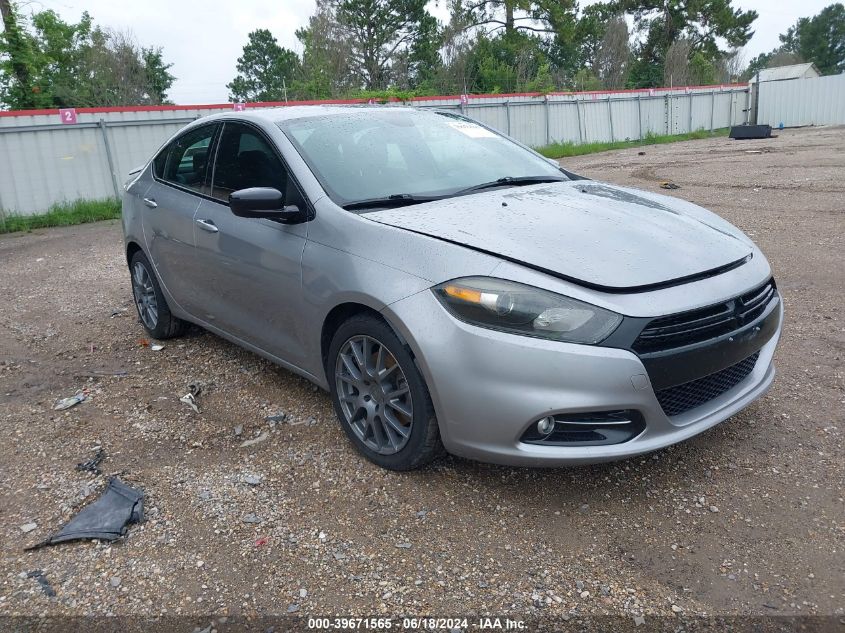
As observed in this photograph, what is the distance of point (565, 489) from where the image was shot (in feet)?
9.95

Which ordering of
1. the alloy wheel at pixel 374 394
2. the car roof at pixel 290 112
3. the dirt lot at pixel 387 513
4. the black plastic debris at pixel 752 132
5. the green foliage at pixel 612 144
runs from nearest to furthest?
1. the dirt lot at pixel 387 513
2. the alloy wheel at pixel 374 394
3. the car roof at pixel 290 112
4. the green foliage at pixel 612 144
5. the black plastic debris at pixel 752 132

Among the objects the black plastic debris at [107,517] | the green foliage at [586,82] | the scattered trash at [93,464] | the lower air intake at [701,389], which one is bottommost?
the black plastic debris at [107,517]

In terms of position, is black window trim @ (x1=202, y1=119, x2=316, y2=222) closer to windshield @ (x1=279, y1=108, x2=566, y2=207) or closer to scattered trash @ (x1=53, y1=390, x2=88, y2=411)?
windshield @ (x1=279, y1=108, x2=566, y2=207)

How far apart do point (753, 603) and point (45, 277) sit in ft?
27.5

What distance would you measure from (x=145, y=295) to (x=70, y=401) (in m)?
1.29

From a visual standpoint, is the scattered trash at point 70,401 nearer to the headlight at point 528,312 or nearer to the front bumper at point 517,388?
the front bumper at point 517,388

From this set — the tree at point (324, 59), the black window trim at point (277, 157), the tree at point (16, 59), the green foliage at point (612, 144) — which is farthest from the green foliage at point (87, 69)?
the black window trim at point (277, 157)

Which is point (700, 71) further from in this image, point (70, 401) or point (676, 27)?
point (70, 401)

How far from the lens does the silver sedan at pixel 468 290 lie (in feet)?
8.59

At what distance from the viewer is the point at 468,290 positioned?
2.71m

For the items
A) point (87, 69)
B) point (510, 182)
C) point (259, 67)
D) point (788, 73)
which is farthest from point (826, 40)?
point (510, 182)

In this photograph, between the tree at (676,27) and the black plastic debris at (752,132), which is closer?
the black plastic debris at (752,132)

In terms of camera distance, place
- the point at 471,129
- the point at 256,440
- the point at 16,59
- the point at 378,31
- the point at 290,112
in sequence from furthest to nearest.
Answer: the point at 378,31 → the point at 16,59 → the point at 471,129 → the point at 290,112 → the point at 256,440

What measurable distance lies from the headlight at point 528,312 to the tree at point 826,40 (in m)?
89.2
